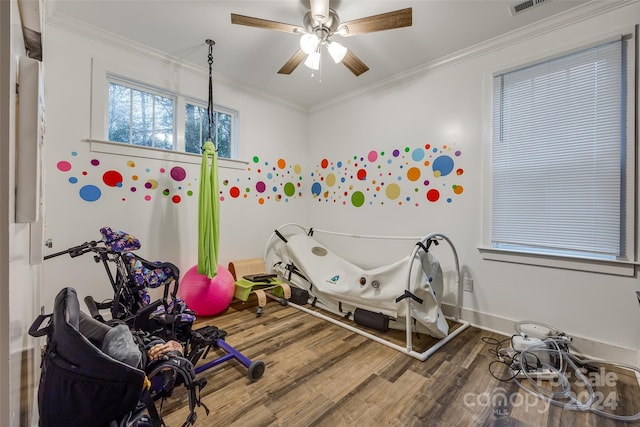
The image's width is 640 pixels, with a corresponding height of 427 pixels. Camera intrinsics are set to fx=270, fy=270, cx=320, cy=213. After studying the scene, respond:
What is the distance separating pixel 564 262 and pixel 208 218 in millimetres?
3019

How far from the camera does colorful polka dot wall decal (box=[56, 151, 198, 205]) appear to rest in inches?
89.8

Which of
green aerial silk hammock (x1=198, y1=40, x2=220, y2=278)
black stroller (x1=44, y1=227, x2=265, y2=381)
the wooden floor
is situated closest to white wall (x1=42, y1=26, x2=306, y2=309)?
green aerial silk hammock (x1=198, y1=40, x2=220, y2=278)

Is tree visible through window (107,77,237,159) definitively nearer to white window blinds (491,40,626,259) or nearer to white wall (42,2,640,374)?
white wall (42,2,640,374)

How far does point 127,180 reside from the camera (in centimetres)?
253

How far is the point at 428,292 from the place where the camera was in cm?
221

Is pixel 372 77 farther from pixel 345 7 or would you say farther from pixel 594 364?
pixel 594 364

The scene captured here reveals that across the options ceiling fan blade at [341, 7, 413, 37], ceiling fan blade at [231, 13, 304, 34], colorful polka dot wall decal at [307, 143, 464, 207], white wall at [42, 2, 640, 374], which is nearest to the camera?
ceiling fan blade at [341, 7, 413, 37]

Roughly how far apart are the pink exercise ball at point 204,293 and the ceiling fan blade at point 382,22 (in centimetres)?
243

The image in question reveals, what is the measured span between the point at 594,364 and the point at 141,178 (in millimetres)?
4027

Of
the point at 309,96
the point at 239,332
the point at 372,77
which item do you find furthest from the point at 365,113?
the point at 239,332

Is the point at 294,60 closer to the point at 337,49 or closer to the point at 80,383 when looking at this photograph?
the point at 337,49

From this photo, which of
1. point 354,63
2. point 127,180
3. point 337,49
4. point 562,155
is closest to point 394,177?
point 354,63

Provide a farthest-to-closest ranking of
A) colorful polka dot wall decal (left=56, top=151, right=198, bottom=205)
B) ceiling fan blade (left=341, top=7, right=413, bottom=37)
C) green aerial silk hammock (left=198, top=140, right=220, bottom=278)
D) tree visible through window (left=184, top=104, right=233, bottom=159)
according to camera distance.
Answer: tree visible through window (left=184, top=104, right=233, bottom=159)
green aerial silk hammock (left=198, top=140, right=220, bottom=278)
colorful polka dot wall decal (left=56, top=151, right=198, bottom=205)
ceiling fan blade (left=341, top=7, right=413, bottom=37)

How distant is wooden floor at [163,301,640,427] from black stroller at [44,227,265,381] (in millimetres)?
201
